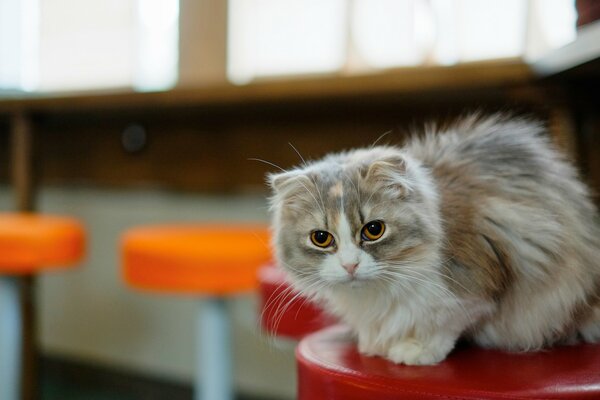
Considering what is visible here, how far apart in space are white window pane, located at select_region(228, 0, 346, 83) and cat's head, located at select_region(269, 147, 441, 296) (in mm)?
1407

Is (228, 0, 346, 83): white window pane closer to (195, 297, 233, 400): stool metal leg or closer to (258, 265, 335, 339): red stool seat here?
(195, 297, 233, 400): stool metal leg

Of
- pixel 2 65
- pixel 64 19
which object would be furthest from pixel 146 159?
pixel 2 65

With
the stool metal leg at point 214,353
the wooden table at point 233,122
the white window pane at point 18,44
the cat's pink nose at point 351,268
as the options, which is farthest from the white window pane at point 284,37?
the cat's pink nose at point 351,268

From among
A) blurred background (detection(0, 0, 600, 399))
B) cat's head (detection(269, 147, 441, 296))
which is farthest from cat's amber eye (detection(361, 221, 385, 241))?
blurred background (detection(0, 0, 600, 399))

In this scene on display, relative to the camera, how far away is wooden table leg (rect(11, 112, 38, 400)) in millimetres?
2375

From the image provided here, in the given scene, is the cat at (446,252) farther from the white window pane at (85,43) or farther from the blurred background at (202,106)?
the white window pane at (85,43)

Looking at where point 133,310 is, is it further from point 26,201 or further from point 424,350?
point 424,350

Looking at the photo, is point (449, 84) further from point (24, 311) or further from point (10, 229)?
point (24, 311)

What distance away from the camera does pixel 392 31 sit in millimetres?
2174

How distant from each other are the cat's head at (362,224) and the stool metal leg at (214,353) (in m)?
0.79

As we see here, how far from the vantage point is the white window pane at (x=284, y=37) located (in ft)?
7.53

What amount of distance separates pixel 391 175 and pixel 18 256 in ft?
4.13

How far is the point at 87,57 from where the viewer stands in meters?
2.92

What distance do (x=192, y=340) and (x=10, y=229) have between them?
1.01 m
